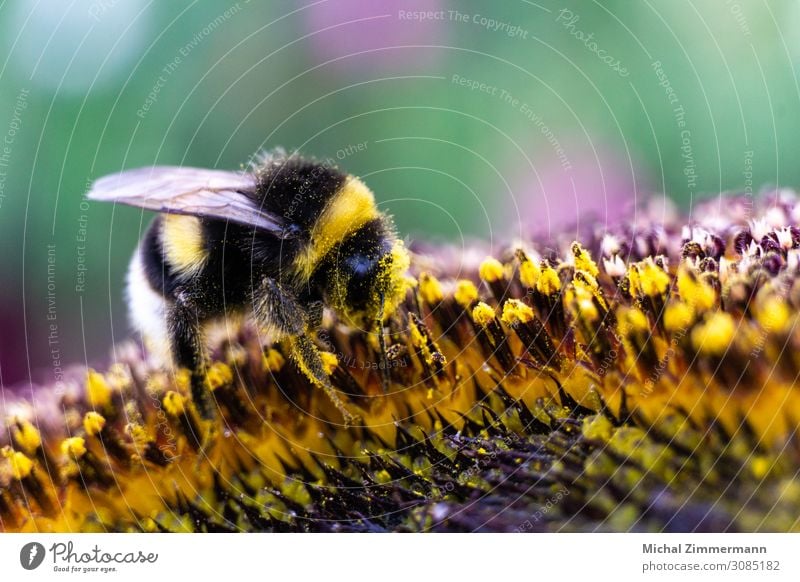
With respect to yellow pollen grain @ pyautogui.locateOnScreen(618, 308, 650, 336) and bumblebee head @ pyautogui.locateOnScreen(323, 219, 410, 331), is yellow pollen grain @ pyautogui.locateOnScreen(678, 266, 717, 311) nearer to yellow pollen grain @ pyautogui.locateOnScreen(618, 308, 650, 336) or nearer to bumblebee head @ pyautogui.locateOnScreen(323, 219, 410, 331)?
yellow pollen grain @ pyautogui.locateOnScreen(618, 308, 650, 336)

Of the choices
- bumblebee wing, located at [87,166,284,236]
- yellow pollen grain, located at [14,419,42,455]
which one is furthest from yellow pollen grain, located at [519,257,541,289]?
yellow pollen grain, located at [14,419,42,455]

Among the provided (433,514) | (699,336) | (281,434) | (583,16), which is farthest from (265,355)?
(583,16)

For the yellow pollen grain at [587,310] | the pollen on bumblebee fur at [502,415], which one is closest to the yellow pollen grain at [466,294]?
the pollen on bumblebee fur at [502,415]

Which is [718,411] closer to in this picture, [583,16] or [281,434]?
[281,434]

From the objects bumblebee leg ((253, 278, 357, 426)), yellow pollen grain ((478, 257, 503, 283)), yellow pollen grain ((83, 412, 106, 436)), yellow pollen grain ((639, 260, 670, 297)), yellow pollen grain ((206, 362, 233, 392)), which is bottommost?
yellow pollen grain ((83, 412, 106, 436))

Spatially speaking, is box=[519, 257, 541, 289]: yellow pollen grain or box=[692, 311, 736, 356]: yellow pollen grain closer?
box=[692, 311, 736, 356]: yellow pollen grain

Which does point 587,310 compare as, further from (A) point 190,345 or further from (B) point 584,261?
(A) point 190,345
